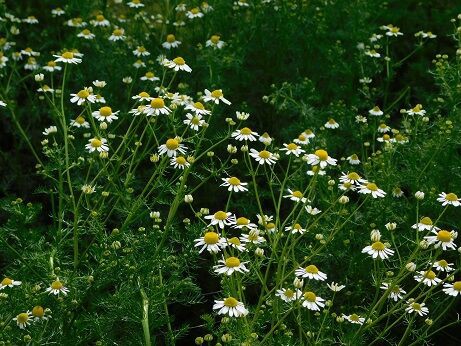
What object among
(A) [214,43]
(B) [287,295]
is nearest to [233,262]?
(B) [287,295]

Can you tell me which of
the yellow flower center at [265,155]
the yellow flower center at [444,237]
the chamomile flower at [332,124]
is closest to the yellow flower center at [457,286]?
the yellow flower center at [444,237]

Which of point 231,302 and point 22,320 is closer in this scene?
point 231,302

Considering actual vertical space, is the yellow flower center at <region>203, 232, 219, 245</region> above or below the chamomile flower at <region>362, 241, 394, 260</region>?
above

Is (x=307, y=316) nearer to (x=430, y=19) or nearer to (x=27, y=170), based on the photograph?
(x=27, y=170)

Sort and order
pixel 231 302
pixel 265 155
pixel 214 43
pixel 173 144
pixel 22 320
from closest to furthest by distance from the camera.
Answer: pixel 231 302 → pixel 22 320 → pixel 173 144 → pixel 265 155 → pixel 214 43

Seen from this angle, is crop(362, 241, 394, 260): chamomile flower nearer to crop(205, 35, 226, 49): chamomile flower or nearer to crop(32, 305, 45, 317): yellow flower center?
crop(32, 305, 45, 317): yellow flower center

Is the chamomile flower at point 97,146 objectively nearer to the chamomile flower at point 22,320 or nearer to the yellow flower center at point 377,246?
the chamomile flower at point 22,320

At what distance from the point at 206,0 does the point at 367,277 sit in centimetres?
234

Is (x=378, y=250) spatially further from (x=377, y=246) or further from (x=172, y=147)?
(x=172, y=147)

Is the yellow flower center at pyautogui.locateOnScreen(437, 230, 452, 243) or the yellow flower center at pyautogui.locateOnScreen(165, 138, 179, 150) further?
the yellow flower center at pyautogui.locateOnScreen(165, 138, 179, 150)

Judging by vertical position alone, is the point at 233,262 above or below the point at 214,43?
above

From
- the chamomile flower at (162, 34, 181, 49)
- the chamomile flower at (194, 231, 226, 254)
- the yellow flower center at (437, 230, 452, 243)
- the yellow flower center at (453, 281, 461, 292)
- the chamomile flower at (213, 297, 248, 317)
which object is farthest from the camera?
the chamomile flower at (162, 34, 181, 49)

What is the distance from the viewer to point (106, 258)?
9.36 ft

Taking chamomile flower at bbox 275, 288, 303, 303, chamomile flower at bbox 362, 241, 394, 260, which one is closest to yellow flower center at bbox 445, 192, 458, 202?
chamomile flower at bbox 362, 241, 394, 260
